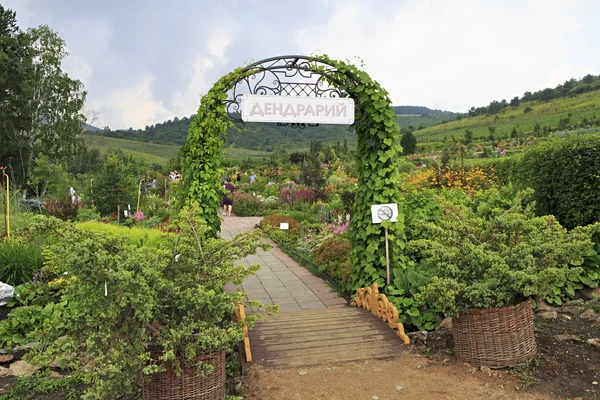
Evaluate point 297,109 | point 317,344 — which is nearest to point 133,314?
point 317,344

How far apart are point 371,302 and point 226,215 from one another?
12.4 m

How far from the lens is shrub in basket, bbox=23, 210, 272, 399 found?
7.86 ft

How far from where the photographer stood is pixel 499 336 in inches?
134

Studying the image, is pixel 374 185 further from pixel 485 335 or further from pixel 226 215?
pixel 226 215

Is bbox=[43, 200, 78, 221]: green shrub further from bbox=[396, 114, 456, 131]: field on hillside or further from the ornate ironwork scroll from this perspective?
bbox=[396, 114, 456, 131]: field on hillside

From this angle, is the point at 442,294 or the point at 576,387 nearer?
the point at 576,387

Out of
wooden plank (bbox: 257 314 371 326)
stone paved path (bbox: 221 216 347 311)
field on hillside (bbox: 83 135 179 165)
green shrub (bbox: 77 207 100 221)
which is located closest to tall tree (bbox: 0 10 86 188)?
green shrub (bbox: 77 207 100 221)

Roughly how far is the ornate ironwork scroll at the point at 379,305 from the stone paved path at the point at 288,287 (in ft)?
1.66

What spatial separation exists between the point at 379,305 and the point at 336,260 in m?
2.54

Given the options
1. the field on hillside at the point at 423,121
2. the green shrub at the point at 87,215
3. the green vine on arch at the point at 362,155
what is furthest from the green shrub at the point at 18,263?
the field on hillside at the point at 423,121

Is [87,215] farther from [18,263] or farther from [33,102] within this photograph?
[33,102]

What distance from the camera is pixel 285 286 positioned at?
6.75 metres

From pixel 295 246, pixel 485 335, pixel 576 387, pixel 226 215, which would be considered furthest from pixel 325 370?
pixel 226 215

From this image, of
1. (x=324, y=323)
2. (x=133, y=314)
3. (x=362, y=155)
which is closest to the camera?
(x=133, y=314)
